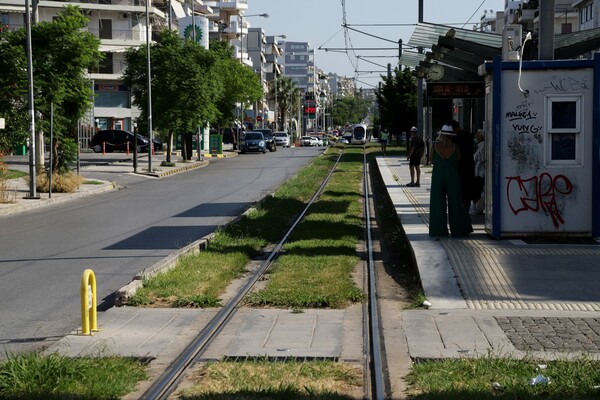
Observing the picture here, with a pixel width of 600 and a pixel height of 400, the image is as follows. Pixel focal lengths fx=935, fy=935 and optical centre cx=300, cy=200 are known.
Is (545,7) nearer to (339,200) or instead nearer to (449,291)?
(449,291)

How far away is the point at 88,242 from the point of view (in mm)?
17172

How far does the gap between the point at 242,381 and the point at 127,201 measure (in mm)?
21587

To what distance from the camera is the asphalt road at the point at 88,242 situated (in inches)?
399

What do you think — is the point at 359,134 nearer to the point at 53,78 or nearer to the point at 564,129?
the point at 53,78

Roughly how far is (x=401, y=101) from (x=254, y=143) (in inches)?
614

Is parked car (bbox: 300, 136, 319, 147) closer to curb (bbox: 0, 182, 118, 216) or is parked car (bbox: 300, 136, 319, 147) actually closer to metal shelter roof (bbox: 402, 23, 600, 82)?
curb (bbox: 0, 182, 118, 216)

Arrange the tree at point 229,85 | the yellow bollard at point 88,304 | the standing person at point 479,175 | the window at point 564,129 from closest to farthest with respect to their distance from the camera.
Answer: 1. the yellow bollard at point 88,304
2. the window at point 564,129
3. the standing person at point 479,175
4. the tree at point 229,85

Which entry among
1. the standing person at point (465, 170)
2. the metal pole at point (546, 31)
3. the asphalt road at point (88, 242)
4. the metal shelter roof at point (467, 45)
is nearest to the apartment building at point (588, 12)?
the asphalt road at point (88, 242)

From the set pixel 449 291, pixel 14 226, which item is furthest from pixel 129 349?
pixel 14 226

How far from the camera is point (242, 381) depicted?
6.90 m

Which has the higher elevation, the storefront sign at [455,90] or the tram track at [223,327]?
the storefront sign at [455,90]

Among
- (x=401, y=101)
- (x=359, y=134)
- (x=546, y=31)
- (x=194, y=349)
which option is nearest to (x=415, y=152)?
(x=546, y=31)

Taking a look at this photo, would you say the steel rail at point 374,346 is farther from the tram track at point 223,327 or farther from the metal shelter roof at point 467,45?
the metal shelter roof at point 467,45

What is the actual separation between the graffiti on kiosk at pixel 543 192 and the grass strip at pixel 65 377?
857 centimetres
